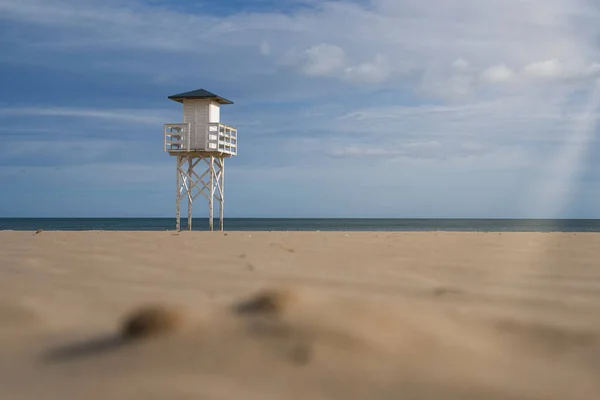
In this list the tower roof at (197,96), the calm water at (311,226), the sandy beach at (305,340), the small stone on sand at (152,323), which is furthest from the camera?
the calm water at (311,226)

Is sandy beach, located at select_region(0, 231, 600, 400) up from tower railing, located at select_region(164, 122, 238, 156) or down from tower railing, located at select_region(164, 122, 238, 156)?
down

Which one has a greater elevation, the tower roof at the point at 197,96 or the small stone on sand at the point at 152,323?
the tower roof at the point at 197,96

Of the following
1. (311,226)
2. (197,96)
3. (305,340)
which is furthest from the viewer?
(311,226)

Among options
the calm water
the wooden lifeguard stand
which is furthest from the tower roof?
the calm water

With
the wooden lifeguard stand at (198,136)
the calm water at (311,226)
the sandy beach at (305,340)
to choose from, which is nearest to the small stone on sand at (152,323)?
the sandy beach at (305,340)

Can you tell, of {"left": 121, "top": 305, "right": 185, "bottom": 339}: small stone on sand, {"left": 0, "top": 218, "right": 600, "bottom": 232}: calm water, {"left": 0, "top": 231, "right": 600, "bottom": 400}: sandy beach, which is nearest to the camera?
{"left": 0, "top": 231, "right": 600, "bottom": 400}: sandy beach

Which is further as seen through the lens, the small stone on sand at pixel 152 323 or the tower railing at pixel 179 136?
the tower railing at pixel 179 136

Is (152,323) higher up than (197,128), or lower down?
lower down

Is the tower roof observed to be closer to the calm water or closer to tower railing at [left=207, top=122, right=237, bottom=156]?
tower railing at [left=207, top=122, right=237, bottom=156]

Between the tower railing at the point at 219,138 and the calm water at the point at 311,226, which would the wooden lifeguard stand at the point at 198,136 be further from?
the calm water at the point at 311,226

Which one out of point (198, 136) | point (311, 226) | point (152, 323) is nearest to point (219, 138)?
point (198, 136)

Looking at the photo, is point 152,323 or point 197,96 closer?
point 152,323

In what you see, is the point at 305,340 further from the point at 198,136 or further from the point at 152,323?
Answer: the point at 198,136

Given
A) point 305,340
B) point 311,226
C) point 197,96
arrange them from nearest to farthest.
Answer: point 305,340
point 197,96
point 311,226
